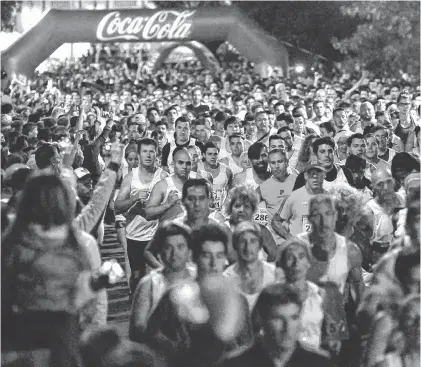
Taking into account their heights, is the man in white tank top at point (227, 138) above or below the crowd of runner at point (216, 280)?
below

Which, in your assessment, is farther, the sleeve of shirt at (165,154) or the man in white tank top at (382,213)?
the sleeve of shirt at (165,154)

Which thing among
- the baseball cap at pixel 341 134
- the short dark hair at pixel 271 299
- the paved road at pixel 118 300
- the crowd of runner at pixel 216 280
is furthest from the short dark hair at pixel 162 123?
the short dark hair at pixel 271 299

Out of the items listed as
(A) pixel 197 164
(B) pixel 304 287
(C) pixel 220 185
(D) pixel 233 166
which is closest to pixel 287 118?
(D) pixel 233 166

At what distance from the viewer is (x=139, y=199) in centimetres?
776

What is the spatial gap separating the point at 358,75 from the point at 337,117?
21.8m

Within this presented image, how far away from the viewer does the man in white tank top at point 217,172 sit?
8.58 m

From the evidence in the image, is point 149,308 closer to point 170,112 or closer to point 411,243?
point 411,243

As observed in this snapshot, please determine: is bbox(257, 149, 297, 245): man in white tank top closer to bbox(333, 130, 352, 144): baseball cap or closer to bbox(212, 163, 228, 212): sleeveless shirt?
bbox(212, 163, 228, 212): sleeveless shirt

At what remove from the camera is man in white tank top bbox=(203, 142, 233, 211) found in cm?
858

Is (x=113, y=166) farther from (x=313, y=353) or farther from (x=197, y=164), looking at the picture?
(x=197, y=164)

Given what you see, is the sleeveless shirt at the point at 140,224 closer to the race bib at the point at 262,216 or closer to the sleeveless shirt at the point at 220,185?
the sleeveless shirt at the point at 220,185

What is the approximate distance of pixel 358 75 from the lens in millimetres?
33719

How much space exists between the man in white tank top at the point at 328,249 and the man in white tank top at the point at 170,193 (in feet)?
5.02

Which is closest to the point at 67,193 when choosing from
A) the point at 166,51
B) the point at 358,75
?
the point at 358,75
